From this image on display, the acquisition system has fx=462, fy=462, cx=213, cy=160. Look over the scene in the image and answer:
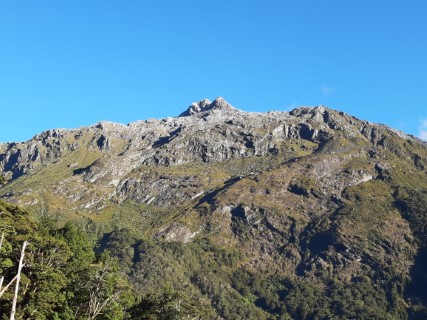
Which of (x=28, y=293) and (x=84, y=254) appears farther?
(x=84, y=254)

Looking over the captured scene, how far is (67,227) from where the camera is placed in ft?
368

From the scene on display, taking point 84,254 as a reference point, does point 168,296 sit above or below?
below

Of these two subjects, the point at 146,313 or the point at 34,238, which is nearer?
the point at 34,238

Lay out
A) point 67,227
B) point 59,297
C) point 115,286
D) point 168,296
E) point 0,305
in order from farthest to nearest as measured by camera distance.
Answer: point 67,227
point 168,296
point 115,286
point 59,297
point 0,305

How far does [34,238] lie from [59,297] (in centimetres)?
844

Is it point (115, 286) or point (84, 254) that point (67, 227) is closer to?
point (84, 254)

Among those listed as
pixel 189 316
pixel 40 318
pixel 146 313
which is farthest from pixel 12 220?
pixel 189 316

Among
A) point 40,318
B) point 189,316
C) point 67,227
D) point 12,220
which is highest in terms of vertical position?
point 67,227

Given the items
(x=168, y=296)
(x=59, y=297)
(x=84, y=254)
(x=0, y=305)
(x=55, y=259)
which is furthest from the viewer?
(x=84, y=254)

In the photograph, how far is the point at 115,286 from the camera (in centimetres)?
7031

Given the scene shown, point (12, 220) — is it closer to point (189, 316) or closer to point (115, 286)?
point (115, 286)

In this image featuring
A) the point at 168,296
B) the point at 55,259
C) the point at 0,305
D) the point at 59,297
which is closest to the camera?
the point at 0,305

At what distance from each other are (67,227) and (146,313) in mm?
49069

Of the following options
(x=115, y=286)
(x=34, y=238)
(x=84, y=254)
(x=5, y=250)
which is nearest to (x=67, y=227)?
(x=84, y=254)
